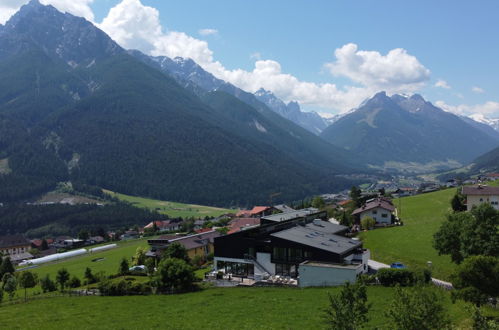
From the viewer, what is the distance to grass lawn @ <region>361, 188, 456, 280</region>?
158 feet

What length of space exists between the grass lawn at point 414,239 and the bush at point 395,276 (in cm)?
694

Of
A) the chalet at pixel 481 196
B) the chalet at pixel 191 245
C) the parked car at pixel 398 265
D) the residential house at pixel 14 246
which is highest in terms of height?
the chalet at pixel 481 196

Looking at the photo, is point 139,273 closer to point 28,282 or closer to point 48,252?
point 28,282

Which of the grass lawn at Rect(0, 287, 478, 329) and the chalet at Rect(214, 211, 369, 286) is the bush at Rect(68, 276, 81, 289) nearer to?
the grass lawn at Rect(0, 287, 478, 329)

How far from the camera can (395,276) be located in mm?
38500

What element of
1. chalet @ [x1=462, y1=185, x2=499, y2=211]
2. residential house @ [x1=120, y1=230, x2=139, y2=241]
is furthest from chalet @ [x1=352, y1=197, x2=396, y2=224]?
residential house @ [x1=120, y1=230, x2=139, y2=241]

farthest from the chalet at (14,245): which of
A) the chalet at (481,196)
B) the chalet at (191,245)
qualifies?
the chalet at (481,196)

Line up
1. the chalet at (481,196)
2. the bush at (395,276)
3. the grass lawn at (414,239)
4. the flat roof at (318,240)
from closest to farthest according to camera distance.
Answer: the bush at (395,276), the grass lawn at (414,239), the flat roof at (318,240), the chalet at (481,196)

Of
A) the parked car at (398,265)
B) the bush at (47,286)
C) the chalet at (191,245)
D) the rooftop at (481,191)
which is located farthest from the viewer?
the chalet at (191,245)

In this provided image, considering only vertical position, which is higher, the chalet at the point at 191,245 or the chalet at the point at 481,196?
the chalet at the point at 481,196

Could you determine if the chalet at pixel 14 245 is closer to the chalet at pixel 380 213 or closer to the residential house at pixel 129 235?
the residential house at pixel 129 235

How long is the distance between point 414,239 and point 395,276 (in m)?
23.9

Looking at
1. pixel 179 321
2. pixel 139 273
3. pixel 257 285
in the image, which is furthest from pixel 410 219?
pixel 179 321

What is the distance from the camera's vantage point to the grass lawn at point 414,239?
48062 mm
